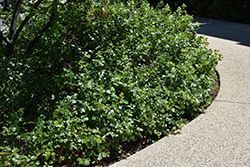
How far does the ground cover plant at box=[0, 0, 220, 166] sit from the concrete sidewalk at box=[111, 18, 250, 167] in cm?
24

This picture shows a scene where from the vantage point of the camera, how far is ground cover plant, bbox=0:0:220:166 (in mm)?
2914

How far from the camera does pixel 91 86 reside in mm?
3311

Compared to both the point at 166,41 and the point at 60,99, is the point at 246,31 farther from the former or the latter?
the point at 60,99

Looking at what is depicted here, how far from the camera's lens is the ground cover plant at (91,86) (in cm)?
291

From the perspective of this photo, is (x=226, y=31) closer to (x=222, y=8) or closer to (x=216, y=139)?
(x=222, y=8)

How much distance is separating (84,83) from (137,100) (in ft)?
2.18

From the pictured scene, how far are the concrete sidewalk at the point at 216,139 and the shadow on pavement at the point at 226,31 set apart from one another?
9.16 feet

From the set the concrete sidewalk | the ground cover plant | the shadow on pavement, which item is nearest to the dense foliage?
the shadow on pavement

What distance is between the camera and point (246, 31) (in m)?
8.30

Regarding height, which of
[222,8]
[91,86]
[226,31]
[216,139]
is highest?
[222,8]

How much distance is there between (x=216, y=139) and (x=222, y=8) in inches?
339

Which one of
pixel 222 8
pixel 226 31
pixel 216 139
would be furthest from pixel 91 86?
pixel 222 8

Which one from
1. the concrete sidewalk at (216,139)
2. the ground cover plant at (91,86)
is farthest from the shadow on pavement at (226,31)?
the ground cover plant at (91,86)

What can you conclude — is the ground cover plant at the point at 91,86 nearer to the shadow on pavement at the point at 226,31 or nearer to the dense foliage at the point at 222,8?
the shadow on pavement at the point at 226,31
